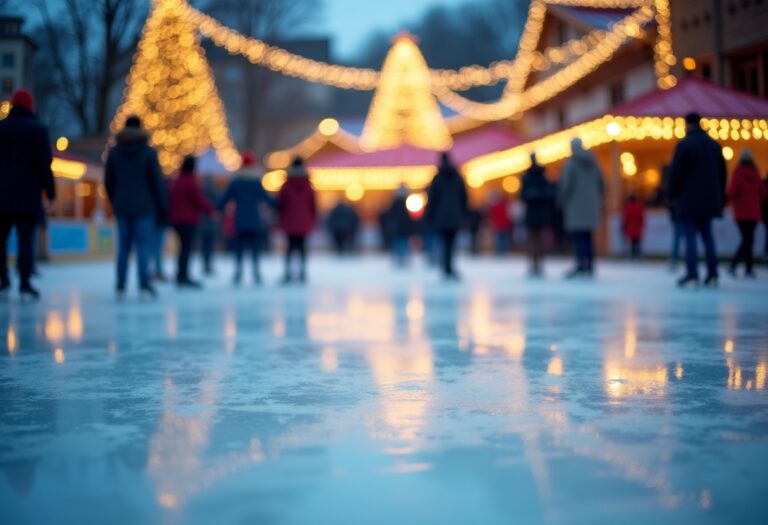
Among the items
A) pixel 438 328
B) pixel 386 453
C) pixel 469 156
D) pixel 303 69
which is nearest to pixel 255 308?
pixel 438 328

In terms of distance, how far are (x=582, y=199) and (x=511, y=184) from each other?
14.6 m

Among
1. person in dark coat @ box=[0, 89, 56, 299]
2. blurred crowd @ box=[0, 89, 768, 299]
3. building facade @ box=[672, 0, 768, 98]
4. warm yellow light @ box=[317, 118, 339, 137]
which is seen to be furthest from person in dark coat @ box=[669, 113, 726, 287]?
warm yellow light @ box=[317, 118, 339, 137]

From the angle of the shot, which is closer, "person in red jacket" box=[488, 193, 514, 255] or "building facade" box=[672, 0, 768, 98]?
"building facade" box=[672, 0, 768, 98]

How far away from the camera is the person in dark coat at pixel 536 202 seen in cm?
1170

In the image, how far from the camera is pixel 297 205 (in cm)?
1060

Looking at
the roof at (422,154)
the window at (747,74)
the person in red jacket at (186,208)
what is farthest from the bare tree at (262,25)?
the person in red jacket at (186,208)

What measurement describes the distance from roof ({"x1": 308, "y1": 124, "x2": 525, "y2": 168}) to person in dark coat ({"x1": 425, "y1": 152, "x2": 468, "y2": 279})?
45.4 ft

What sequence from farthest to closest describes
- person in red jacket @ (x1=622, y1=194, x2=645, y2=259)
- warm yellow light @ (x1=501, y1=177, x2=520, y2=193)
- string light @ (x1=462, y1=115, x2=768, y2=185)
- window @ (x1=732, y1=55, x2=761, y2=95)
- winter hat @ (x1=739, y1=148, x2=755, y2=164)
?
warm yellow light @ (x1=501, y1=177, x2=520, y2=193)
person in red jacket @ (x1=622, y1=194, x2=645, y2=259)
string light @ (x1=462, y1=115, x2=768, y2=185)
window @ (x1=732, y1=55, x2=761, y2=95)
winter hat @ (x1=739, y1=148, x2=755, y2=164)

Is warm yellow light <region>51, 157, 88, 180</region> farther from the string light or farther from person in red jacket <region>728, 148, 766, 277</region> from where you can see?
person in red jacket <region>728, 148, 766, 277</region>

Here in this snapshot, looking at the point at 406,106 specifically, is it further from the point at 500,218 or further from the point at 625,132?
the point at 625,132

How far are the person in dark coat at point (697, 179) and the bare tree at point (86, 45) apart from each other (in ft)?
36.6

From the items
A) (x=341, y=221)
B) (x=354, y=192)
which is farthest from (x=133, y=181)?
(x=354, y=192)

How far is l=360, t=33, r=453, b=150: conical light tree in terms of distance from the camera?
29.2 m

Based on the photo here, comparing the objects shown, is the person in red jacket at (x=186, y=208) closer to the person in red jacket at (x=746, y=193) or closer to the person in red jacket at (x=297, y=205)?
the person in red jacket at (x=297, y=205)
